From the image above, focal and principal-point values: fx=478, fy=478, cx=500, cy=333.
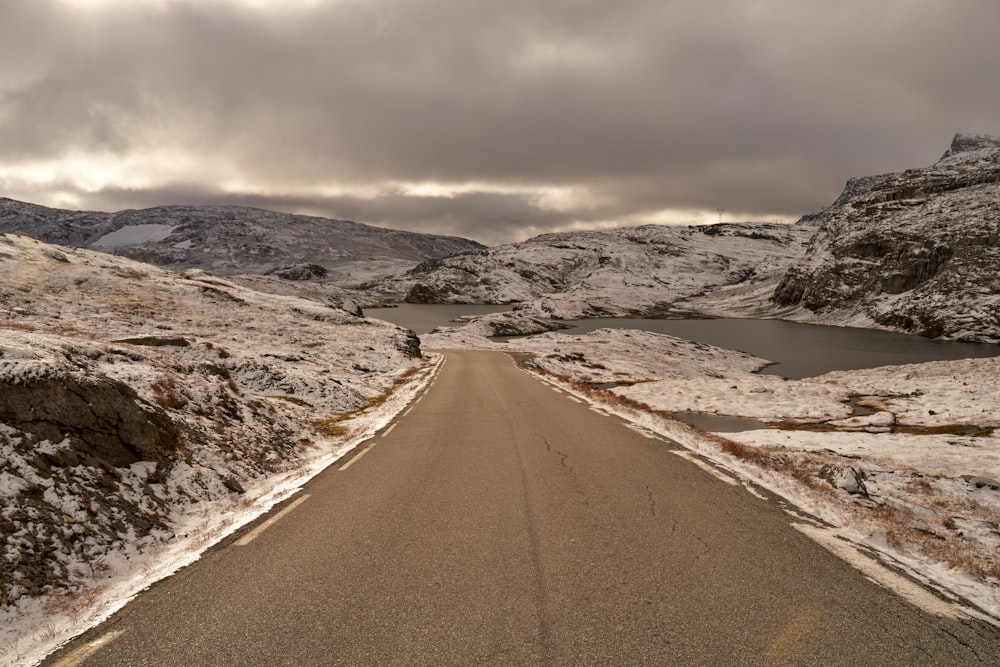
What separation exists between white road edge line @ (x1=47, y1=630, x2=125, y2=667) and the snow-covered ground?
319 inches

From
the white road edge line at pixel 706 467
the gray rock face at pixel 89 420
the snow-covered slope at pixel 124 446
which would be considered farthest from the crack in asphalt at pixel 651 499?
the gray rock face at pixel 89 420

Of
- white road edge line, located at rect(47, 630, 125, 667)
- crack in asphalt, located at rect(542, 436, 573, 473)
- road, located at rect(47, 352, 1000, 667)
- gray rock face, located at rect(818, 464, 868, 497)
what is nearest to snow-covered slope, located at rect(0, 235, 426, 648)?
white road edge line, located at rect(47, 630, 125, 667)

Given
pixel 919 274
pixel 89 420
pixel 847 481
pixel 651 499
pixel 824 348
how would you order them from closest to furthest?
pixel 651 499
pixel 89 420
pixel 847 481
pixel 824 348
pixel 919 274

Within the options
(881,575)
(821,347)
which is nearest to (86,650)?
(881,575)

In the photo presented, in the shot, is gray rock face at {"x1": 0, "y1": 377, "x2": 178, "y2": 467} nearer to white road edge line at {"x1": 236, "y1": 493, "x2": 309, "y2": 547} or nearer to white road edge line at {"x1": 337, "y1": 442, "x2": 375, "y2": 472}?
white road edge line at {"x1": 236, "y1": 493, "x2": 309, "y2": 547}

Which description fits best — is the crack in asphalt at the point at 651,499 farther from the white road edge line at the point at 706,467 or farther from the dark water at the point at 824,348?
the dark water at the point at 824,348

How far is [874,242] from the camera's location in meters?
183

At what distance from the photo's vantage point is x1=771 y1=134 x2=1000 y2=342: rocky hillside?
122 meters

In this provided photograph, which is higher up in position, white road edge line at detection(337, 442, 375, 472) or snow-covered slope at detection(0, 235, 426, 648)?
snow-covered slope at detection(0, 235, 426, 648)

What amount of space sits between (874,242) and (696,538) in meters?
229

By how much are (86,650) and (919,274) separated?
20667 centimetres

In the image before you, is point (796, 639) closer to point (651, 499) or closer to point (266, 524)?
point (651, 499)

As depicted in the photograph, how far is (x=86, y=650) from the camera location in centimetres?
421

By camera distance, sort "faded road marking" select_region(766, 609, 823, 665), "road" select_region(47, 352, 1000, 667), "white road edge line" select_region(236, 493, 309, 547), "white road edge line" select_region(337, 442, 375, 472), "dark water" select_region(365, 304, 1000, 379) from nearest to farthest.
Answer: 1. "faded road marking" select_region(766, 609, 823, 665)
2. "road" select_region(47, 352, 1000, 667)
3. "white road edge line" select_region(236, 493, 309, 547)
4. "white road edge line" select_region(337, 442, 375, 472)
5. "dark water" select_region(365, 304, 1000, 379)
